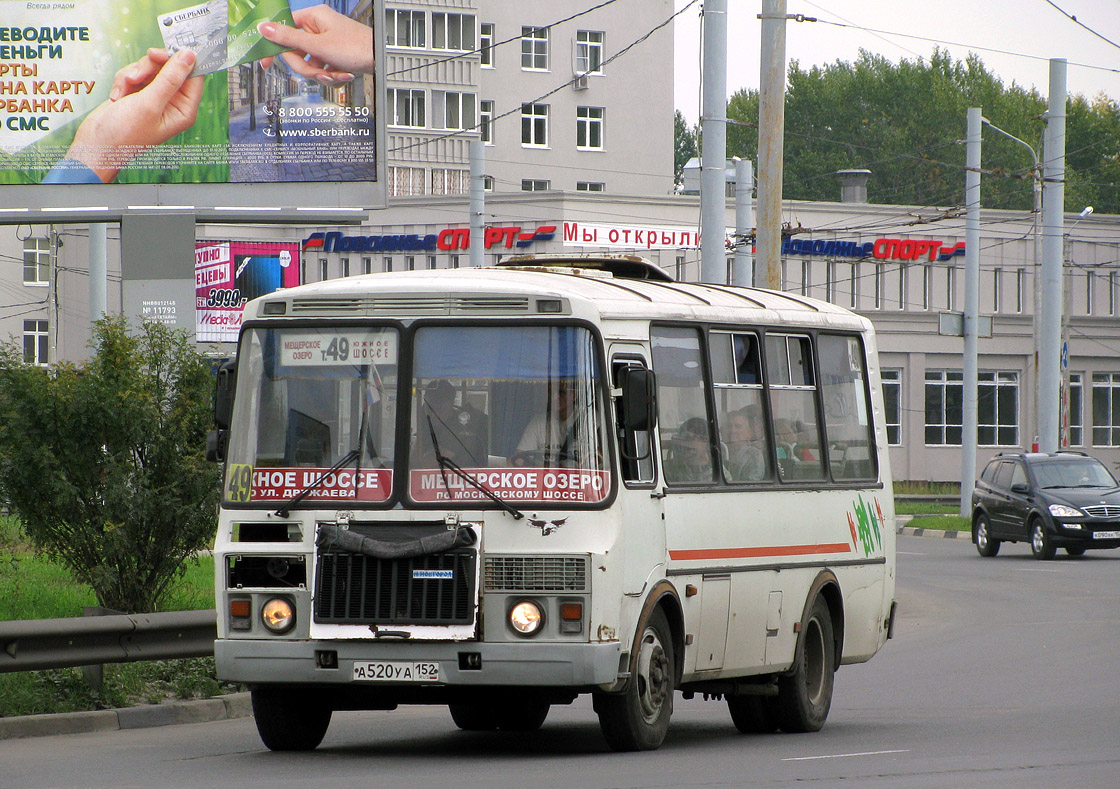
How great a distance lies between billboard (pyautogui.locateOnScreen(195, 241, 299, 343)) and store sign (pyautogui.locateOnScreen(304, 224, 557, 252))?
3753 mm

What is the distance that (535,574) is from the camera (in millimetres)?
9797

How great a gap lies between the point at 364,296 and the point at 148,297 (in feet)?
29.4

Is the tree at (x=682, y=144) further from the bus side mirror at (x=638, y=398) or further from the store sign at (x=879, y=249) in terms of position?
the bus side mirror at (x=638, y=398)

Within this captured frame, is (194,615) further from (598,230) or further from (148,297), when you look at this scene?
(598,230)

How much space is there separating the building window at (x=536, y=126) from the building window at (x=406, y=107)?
4.52m

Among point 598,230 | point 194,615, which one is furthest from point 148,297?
point 598,230

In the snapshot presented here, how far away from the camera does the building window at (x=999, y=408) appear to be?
219ft

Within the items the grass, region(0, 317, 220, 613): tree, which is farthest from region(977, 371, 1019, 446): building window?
region(0, 317, 220, 613): tree

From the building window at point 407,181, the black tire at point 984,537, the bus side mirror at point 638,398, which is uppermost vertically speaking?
the building window at point 407,181

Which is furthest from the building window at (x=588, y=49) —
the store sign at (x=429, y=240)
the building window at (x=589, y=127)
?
the store sign at (x=429, y=240)

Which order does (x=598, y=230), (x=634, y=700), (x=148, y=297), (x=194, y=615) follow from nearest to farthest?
1. (x=634, y=700)
2. (x=194, y=615)
3. (x=148, y=297)
4. (x=598, y=230)

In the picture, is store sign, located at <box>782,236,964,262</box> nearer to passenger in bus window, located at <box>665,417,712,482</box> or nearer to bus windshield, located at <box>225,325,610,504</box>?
passenger in bus window, located at <box>665,417,712,482</box>

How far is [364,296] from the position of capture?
1045 centimetres

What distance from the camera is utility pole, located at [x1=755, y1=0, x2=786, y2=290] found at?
20.5m
